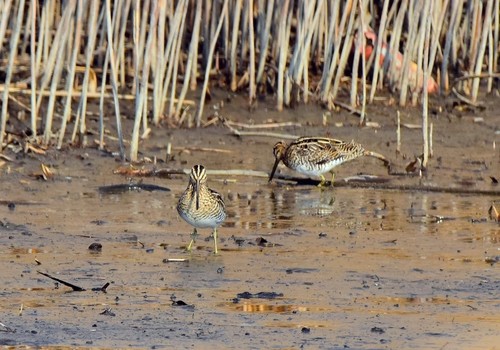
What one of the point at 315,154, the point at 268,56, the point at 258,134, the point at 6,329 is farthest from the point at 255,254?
the point at 268,56

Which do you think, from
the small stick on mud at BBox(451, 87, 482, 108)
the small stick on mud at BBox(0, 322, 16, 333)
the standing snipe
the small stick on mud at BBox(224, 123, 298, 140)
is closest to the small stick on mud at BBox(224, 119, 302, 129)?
the small stick on mud at BBox(224, 123, 298, 140)

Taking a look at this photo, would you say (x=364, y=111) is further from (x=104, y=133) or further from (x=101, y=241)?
(x=101, y=241)

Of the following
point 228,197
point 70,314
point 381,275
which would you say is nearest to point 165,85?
point 228,197

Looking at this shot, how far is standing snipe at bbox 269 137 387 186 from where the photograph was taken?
453 inches

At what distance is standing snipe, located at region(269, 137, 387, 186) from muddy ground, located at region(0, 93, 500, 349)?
22cm

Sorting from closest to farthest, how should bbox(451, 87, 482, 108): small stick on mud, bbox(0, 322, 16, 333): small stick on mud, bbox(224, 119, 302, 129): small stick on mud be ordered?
1. bbox(0, 322, 16, 333): small stick on mud
2. bbox(224, 119, 302, 129): small stick on mud
3. bbox(451, 87, 482, 108): small stick on mud

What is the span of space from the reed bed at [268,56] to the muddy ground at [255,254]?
0.84 meters

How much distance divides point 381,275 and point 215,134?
5.82m

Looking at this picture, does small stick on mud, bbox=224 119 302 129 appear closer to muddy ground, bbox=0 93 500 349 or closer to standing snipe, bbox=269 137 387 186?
muddy ground, bbox=0 93 500 349

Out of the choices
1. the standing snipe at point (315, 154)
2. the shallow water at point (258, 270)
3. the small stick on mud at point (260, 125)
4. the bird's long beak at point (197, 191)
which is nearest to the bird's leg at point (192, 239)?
the shallow water at point (258, 270)

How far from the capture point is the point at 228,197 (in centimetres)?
1057

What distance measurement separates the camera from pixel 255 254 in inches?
323

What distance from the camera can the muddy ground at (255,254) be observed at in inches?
246

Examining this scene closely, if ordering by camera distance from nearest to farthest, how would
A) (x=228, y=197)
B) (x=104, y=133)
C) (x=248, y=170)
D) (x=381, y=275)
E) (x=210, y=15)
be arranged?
(x=381, y=275)
(x=228, y=197)
(x=248, y=170)
(x=104, y=133)
(x=210, y=15)
